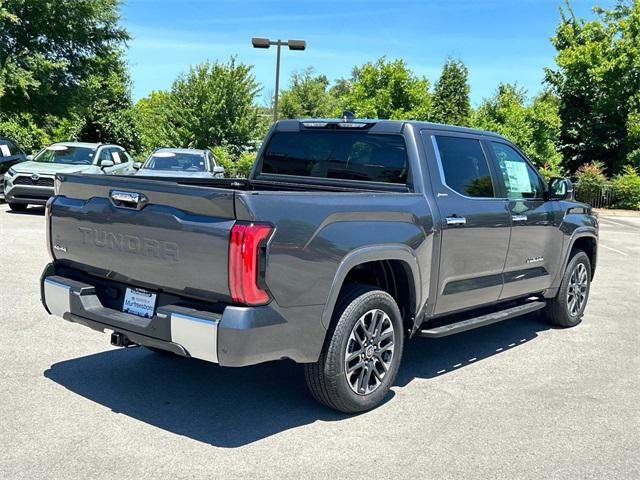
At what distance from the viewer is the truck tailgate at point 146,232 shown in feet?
12.4

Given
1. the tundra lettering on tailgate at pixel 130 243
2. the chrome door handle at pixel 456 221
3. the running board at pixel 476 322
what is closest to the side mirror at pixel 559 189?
the running board at pixel 476 322

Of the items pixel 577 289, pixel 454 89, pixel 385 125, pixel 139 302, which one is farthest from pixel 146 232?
Result: pixel 454 89

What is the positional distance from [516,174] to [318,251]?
303 cm

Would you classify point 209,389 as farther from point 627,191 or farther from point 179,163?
point 627,191

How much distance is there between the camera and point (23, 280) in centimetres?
821

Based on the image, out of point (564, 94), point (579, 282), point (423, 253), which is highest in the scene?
point (564, 94)

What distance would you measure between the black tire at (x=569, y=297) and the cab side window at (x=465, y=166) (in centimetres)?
184

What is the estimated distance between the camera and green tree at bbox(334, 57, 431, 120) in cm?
3378

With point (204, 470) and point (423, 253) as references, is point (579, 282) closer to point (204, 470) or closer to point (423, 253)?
point (423, 253)

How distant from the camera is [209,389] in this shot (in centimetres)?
489

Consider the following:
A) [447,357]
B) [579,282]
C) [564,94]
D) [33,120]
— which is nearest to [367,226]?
[447,357]

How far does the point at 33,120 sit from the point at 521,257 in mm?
23813

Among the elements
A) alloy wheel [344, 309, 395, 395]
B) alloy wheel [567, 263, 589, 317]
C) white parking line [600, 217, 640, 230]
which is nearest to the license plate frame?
alloy wheel [344, 309, 395, 395]

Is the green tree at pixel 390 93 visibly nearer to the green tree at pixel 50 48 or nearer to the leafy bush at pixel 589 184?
the leafy bush at pixel 589 184
